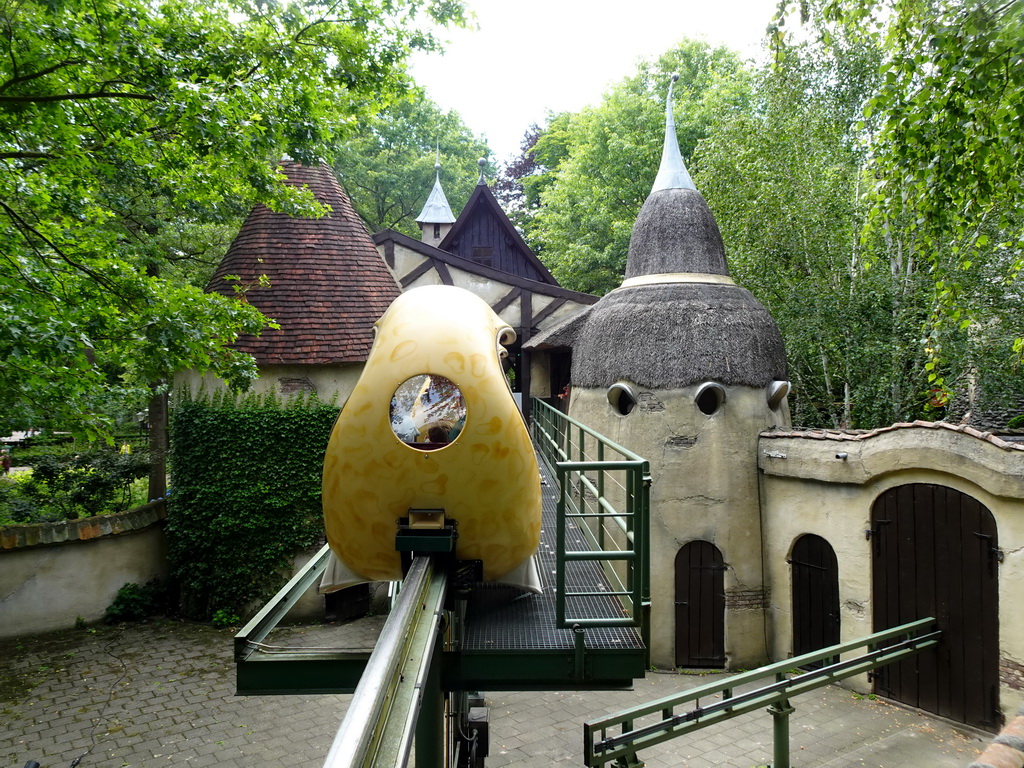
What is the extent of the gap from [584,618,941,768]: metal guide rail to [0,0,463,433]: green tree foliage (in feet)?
18.4

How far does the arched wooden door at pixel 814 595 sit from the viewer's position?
10203 millimetres

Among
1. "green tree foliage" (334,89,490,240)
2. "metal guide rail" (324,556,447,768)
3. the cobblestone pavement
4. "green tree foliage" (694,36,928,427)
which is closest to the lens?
"metal guide rail" (324,556,447,768)

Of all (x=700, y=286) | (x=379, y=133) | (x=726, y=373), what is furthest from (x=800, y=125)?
(x=379, y=133)

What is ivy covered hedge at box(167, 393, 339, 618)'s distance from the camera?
1147cm

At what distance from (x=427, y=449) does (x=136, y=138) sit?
16.4 ft

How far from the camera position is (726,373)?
10.8m

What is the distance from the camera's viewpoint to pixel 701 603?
11.0m

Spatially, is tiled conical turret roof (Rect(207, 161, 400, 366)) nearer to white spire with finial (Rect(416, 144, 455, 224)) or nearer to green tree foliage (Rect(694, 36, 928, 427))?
green tree foliage (Rect(694, 36, 928, 427))

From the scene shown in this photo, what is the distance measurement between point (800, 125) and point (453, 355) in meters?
13.3

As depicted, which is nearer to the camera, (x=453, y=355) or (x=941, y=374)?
(x=453, y=355)

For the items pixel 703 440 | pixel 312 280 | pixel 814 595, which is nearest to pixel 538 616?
pixel 703 440

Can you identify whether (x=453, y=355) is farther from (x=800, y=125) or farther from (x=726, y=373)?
(x=800, y=125)

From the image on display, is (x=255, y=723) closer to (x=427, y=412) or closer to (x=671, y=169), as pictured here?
(x=427, y=412)

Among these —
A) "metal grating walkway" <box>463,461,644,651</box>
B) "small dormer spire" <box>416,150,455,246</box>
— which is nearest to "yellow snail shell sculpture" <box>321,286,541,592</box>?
"metal grating walkway" <box>463,461,644,651</box>
